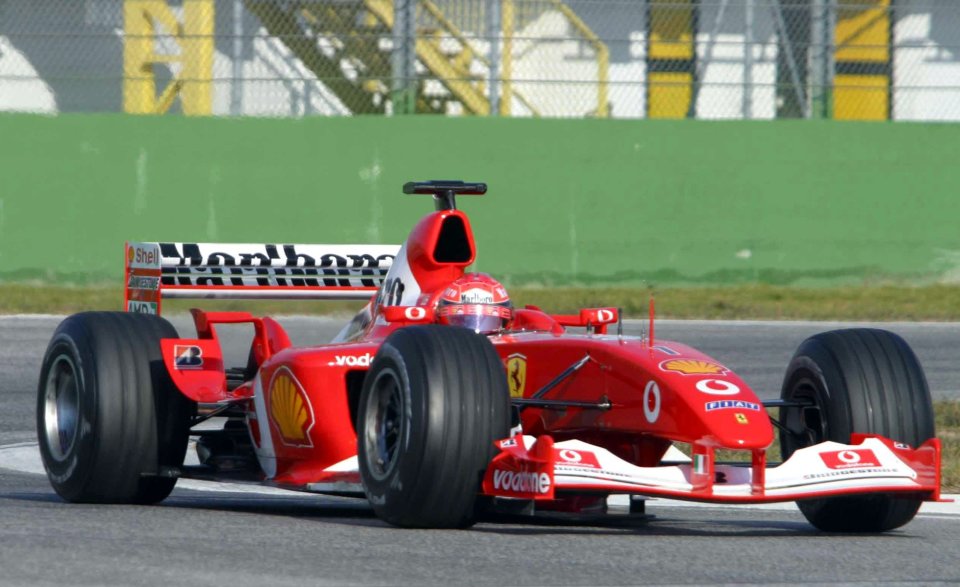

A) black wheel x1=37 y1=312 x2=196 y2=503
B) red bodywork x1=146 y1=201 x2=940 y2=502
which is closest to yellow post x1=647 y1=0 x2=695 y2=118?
red bodywork x1=146 y1=201 x2=940 y2=502

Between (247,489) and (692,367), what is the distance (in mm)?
3270

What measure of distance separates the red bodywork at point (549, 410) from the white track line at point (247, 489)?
2.93ft

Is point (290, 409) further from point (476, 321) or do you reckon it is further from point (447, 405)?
point (447, 405)

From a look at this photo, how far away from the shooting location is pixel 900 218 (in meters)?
20.7

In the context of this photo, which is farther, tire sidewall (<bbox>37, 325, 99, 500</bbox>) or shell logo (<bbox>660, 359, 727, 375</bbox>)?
tire sidewall (<bbox>37, 325, 99, 500</bbox>)

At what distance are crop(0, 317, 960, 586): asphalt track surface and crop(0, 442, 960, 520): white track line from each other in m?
0.04

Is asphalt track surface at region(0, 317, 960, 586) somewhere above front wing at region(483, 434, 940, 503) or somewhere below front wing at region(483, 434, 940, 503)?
below

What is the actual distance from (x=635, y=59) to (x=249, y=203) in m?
4.64

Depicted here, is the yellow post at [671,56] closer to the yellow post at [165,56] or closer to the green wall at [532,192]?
the green wall at [532,192]

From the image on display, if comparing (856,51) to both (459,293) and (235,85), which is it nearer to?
(235,85)

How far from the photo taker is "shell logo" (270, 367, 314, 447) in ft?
23.2

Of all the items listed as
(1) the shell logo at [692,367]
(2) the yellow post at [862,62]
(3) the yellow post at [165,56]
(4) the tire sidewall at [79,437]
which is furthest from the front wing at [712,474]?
(2) the yellow post at [862,62]

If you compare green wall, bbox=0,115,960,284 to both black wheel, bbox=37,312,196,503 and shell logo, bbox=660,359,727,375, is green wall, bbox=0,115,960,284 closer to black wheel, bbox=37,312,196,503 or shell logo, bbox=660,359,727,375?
black wheel, bbox=37,312,196,503

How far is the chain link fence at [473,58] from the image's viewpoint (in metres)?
19.2
